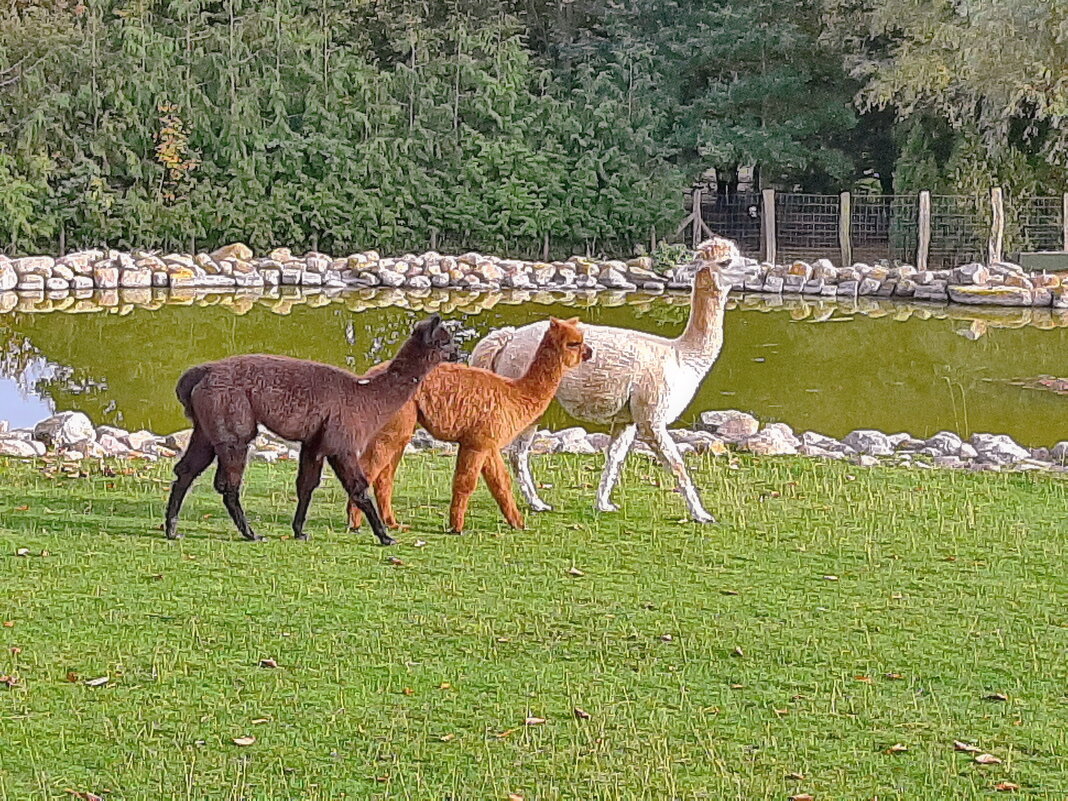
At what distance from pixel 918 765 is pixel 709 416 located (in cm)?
732

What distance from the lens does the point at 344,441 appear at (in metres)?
6.82

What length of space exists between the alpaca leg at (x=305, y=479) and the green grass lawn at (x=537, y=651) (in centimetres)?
10

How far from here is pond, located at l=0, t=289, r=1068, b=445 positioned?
13.1 m

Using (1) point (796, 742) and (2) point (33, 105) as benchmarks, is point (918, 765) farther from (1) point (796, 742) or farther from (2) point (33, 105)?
(2) point (33, 105)

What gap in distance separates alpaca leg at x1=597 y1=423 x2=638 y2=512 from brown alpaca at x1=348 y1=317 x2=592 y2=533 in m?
0.68

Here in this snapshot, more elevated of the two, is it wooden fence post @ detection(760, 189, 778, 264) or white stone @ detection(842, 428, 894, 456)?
white stone @ detection(842, 428, 894, 456)

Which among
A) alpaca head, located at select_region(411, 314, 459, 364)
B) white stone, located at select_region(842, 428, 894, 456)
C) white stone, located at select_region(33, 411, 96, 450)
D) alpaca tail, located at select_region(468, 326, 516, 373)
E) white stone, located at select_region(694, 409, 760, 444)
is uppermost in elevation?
alpaca head, located at select_region(411, 314, 459, 364)

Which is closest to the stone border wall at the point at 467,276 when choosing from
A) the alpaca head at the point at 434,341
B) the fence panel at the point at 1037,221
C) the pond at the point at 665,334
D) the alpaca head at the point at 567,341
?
the pond at the point at 665,334

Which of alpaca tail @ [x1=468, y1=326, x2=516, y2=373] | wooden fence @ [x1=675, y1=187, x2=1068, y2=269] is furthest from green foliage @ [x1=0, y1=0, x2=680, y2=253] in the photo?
alpaca tail @ [x1=468, y1=326, x2=516, y2=373]

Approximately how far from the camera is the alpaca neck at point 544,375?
733cm

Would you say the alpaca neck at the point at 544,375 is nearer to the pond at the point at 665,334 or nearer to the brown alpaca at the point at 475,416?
the brown alpaca at the point at 475,416

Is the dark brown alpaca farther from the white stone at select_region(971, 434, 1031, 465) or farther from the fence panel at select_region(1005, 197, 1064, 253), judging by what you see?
the fence panel at select_region(1005, 197, 1064, 253)

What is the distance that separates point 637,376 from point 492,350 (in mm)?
896

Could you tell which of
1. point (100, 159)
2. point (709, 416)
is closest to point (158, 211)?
point (100, 159)
